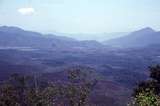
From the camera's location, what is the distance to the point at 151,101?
36156 millimetres

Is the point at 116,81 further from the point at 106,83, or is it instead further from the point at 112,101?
the point at 112,101

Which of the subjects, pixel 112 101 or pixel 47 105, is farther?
pixel 112 101

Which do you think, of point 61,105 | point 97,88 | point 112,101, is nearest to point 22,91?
point 61,105

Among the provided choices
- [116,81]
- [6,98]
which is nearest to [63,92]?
[6,98]

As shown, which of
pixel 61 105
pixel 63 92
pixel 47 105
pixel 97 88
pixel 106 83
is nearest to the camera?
pixel 47 105

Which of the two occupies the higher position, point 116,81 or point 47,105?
point 47,105

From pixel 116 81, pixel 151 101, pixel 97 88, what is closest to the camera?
pixel 151 101

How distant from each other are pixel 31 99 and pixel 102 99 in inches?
3384

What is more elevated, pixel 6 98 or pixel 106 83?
pixel 6 98

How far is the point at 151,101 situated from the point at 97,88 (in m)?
126

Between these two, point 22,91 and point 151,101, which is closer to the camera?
point 151,101

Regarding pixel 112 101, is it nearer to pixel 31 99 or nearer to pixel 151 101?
pixel 31 99

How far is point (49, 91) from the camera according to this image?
56219 mm

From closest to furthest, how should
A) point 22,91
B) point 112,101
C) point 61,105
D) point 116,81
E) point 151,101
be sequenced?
point 151,101 → point 22,91 → point 61,105 → point 112,101 → point 116,81
